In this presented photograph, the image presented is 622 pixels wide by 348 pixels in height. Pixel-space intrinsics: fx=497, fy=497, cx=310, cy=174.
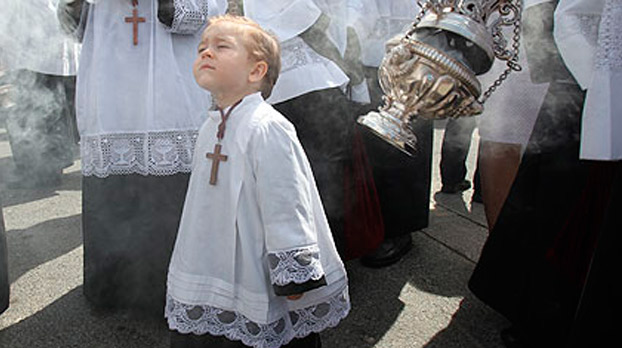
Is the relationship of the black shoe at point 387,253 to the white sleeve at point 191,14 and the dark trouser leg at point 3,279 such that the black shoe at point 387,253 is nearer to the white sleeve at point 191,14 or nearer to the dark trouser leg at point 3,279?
the white sleeve at point 191,14

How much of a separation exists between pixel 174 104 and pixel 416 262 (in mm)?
1604

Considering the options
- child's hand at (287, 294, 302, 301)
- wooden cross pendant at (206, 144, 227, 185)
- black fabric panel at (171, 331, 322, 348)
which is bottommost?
black fabric panel at (171, 331, 322, 348)

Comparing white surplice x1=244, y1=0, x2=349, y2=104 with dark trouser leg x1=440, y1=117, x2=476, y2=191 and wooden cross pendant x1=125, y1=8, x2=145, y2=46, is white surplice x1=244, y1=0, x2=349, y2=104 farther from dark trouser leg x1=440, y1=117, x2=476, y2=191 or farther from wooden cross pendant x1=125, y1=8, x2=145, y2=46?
dark trouser leg x1=440, y1=117, x2=476, y2=191

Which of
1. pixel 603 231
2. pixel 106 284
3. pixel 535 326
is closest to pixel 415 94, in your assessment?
pixel 603 231

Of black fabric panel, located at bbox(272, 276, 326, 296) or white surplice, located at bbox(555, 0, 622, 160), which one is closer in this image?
white surplice, located at bbox(555, 0, 622, 160)

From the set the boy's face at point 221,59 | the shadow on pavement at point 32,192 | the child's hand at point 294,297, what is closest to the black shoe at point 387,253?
the child's hand at point 294,297

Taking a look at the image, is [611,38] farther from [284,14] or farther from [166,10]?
[166,10]

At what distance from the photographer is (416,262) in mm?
2832

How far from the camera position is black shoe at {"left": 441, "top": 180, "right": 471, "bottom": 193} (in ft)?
13.8

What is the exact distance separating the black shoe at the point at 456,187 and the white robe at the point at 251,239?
2923mm

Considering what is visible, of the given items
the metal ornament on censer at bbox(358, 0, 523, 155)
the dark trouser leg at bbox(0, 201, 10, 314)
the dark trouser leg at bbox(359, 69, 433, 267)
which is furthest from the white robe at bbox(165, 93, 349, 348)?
the dark trouser leg at bbox(359, 69, 433, 267)

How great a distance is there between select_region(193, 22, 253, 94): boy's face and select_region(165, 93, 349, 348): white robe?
9cm

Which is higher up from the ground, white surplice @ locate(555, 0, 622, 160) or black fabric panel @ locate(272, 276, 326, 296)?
white surplice @ locate(555, 0, 622, 160)

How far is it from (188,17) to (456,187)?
291cm
